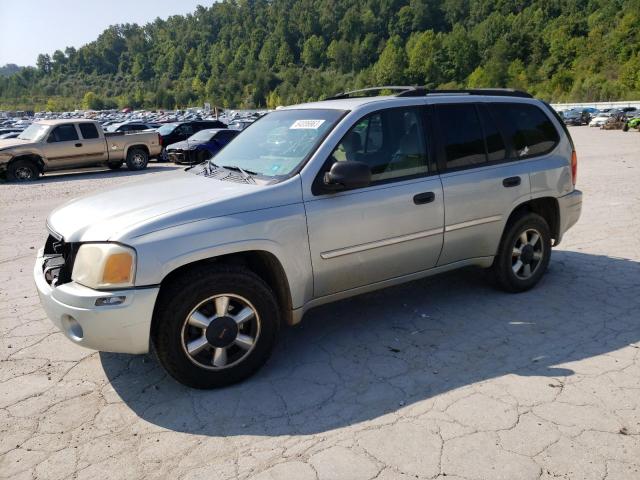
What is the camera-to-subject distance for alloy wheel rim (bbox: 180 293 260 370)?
328cm

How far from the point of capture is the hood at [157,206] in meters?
3.16

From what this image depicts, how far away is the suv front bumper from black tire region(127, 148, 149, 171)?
1488 cm

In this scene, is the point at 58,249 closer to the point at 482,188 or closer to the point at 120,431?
the point at 120,431

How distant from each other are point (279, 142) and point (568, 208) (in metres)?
2.89

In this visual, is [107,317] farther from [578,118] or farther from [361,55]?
[361,55]

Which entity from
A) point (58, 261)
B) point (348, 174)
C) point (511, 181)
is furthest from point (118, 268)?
point (511, 181)

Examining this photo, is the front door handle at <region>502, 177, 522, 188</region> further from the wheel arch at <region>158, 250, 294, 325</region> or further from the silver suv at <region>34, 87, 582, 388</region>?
the wheel arch at <region>158, 250, 294, 325</region>

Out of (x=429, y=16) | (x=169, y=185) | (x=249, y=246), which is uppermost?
(x=429, y=16)

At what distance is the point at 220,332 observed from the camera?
3.34 meters

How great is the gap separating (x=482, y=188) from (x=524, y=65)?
129m

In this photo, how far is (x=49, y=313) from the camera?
3336mm

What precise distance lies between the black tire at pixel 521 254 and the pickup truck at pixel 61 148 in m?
14.3

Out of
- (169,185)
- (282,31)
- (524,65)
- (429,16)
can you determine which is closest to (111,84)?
(282,31)

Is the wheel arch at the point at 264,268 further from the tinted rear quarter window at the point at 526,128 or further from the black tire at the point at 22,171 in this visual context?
the black tire at the point at 22,171
